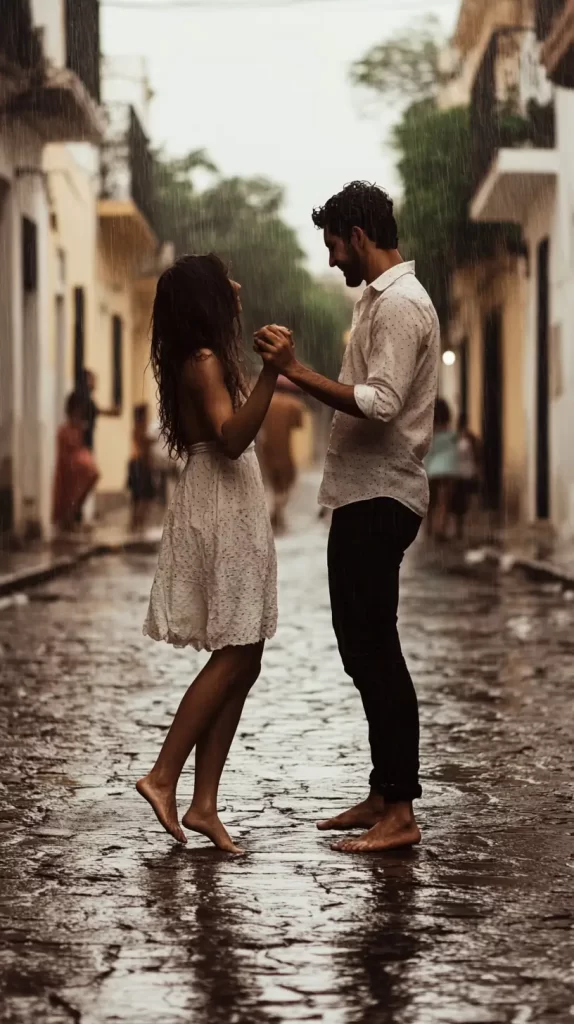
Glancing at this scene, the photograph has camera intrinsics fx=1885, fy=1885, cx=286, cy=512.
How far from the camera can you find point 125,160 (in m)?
29.3

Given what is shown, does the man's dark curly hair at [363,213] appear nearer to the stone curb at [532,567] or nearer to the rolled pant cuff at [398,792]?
the rolled pant cuff at [398,792]

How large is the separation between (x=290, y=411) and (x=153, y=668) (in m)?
16.0

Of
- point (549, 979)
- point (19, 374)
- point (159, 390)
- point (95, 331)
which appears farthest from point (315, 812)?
point (95, 331)

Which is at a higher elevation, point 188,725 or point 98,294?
point 98,294

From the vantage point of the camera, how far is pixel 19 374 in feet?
67.6

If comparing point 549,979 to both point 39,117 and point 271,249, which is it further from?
point 271,249

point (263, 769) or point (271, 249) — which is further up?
point (271, 249)

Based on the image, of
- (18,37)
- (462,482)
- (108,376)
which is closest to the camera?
(18,37)

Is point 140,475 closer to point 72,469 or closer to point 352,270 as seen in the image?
point 72,469

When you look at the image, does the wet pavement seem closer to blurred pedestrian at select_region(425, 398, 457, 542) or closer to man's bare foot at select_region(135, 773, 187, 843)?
man's bare foot at select_region(135, 773, 187, 843)

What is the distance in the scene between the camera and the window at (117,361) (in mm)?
33781


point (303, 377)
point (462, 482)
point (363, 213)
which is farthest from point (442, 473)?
point (303, 377)

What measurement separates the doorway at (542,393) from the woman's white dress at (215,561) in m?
19.6

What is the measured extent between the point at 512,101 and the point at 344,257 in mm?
19705
